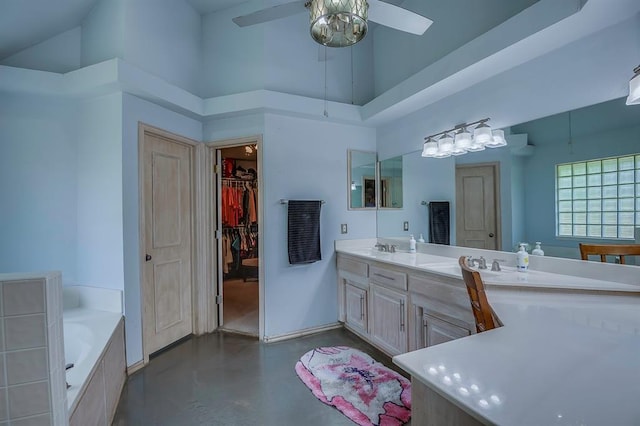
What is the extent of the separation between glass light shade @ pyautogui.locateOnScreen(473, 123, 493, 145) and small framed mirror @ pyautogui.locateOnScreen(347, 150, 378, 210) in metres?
1.36

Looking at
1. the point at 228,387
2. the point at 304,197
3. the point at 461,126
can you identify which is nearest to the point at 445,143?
the point at 461,126

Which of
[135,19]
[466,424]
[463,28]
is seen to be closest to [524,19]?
[463,28]

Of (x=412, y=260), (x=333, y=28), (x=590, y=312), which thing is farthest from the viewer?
(x=412, y=260)

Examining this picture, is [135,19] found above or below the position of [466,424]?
above

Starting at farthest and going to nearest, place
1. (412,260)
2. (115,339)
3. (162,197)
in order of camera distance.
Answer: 1. (162,197)
2. (412,260)
3. (115,339)

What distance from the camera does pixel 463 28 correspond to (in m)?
2.50

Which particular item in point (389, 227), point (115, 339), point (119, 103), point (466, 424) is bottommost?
point (115, 339)

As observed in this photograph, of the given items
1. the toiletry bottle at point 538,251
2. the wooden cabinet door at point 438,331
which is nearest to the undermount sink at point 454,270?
the toiletry bottle at point 538,251

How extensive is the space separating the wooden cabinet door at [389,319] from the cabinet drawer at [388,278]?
0.05 m

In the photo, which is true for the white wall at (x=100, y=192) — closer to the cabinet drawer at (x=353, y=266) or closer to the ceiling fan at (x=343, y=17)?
the ceiling fan at (x=343, y=17)

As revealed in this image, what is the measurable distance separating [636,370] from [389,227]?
2564mm

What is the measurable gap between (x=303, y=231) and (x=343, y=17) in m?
1.94

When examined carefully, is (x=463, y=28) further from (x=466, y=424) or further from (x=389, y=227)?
(x=466, y=424)

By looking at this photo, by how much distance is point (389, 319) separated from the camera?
2.55 m
